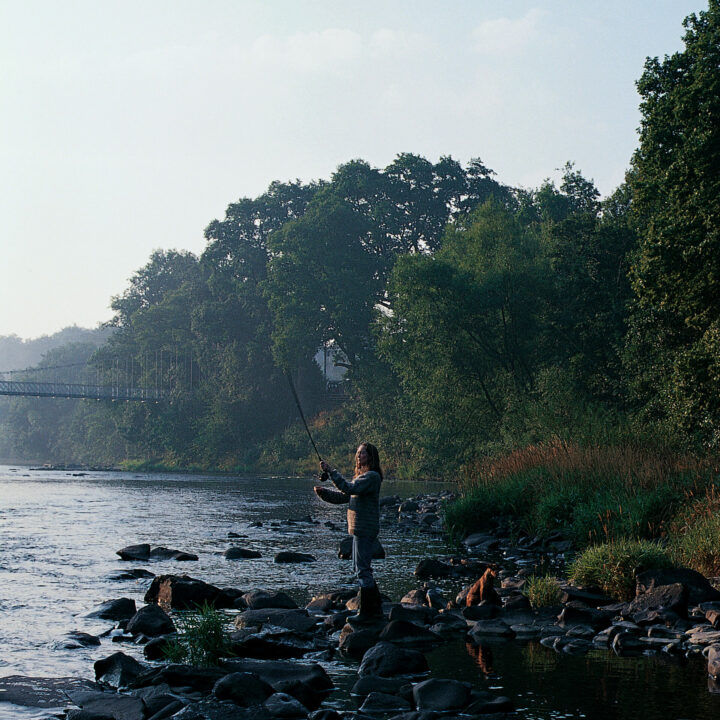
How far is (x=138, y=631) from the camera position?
10.4 metres

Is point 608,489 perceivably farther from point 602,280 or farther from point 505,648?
point 602,280

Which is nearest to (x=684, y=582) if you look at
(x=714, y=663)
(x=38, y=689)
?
(x=714, y=663)

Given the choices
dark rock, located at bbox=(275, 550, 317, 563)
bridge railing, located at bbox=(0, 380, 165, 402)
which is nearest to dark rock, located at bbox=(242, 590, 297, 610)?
dark rock, located at bbox=(275, 550, 317, 563)

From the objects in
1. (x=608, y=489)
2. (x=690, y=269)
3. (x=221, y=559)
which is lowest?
(x=221, y=559)

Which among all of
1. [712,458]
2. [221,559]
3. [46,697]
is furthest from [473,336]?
[46,697]

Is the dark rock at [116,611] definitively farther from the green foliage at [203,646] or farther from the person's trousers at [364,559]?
the person's trousers at [364,559]

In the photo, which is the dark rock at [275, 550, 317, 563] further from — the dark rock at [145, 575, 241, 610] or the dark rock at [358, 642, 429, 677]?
the dark rock at [358, 642, 429, 677]

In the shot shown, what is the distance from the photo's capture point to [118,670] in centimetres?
838

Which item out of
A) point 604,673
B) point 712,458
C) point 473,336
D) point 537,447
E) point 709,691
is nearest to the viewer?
point 709,691

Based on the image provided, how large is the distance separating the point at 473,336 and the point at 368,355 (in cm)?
2438

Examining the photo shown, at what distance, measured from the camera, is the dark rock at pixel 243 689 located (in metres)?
7.58

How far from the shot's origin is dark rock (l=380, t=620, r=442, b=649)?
9789 mm

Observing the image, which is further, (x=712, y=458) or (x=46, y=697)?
(x=712, y=458)

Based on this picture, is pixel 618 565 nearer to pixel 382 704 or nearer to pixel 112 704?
pixel 382 704
